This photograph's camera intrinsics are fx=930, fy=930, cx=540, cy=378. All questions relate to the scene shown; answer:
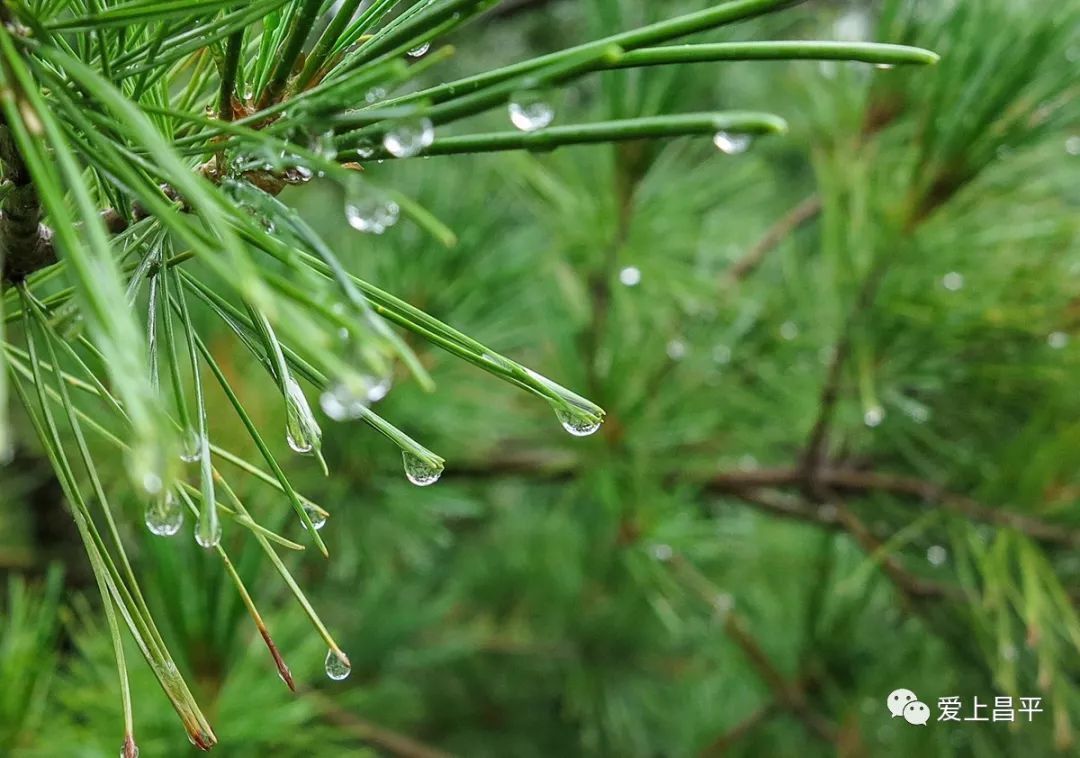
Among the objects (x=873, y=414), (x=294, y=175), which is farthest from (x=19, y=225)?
(x=873, y=414)

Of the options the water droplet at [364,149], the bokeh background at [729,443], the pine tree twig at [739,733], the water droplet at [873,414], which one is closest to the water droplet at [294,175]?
the water droplet at [364,149]

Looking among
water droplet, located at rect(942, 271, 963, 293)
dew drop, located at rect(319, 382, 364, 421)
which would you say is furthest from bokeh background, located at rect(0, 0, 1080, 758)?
dew drop, located at rect(319, 382, 364, 421)

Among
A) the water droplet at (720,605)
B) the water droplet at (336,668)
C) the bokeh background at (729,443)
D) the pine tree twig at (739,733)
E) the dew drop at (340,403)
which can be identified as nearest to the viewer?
the dew drop at (340,403)

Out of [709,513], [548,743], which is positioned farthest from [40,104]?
[548,743]

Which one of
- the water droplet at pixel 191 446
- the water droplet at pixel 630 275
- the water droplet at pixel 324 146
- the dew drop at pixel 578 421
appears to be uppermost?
the water droplet at pixel 630 275

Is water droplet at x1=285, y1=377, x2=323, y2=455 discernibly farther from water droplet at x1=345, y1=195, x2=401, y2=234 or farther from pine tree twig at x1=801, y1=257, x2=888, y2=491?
pine tree twig at x1=801, y1=257, x2=888, y2=491

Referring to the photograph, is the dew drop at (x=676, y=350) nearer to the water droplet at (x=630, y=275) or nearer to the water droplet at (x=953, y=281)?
the water droplet at (x=630, y=275)

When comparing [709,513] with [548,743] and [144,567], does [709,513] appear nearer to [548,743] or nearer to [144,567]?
[548,743]
